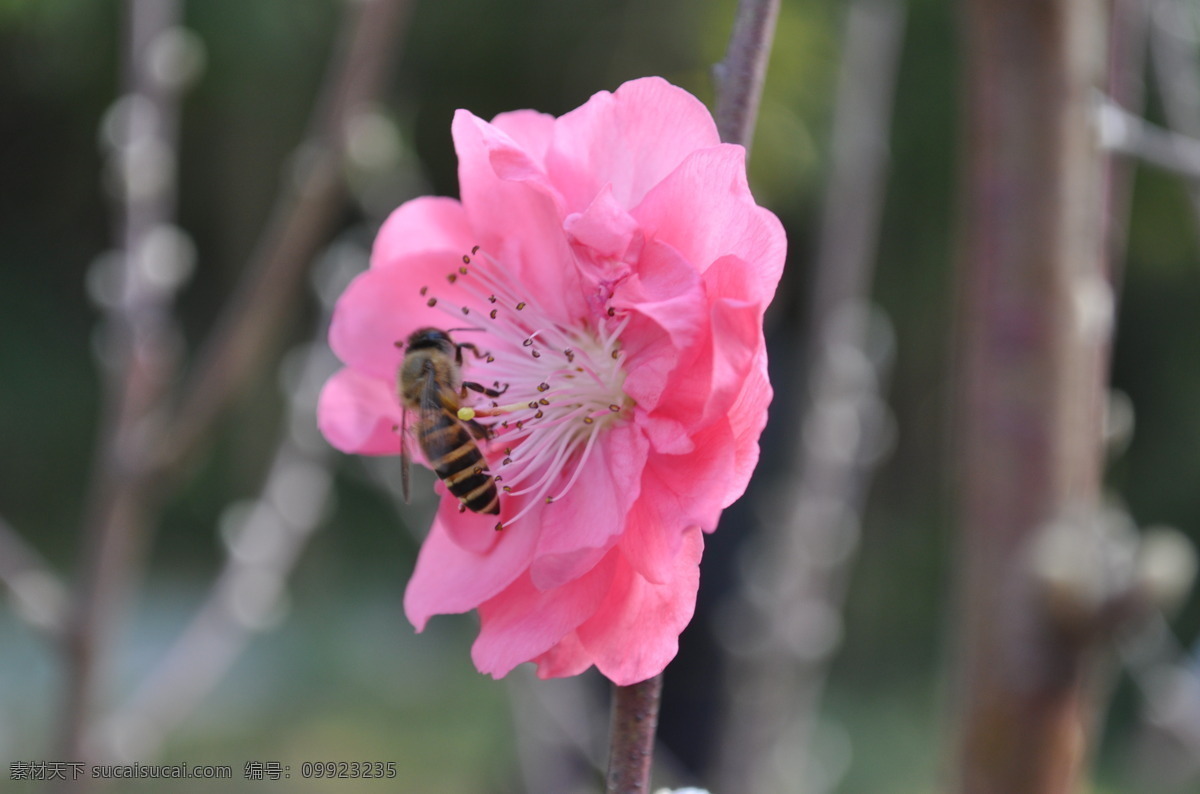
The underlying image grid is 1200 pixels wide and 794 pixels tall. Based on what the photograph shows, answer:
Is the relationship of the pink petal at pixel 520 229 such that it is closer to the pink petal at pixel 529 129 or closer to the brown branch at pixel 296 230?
the pink petal at pixel 529 129

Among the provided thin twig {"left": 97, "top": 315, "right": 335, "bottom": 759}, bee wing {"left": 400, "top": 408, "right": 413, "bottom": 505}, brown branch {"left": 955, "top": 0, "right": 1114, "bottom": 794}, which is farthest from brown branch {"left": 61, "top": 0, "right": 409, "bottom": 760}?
brown branch {"left": 955, "top": 0, "right": 1114, "bottom": 794}

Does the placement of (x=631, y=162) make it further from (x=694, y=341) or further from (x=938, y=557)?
(x=938, y=557)

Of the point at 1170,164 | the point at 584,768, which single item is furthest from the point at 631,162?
the point at 584,768

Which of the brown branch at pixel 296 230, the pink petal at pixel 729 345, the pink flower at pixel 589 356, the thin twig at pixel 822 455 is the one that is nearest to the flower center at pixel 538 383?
the pink flower at pixel 589 356

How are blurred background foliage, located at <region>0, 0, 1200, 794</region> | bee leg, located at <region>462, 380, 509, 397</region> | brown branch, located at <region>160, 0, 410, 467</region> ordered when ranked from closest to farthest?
bee leg, located at <region>462, 380, 509, 397</region>
brown branch, located at <region>160, 0, 410, 467</region>
blurred background foliage, located at <region>0, 0, 1200, 794</region>

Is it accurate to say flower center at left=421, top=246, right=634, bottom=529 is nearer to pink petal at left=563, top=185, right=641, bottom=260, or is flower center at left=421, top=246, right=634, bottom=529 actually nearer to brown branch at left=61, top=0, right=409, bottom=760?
pink petal at left=563, top=185, right=641, bottom=260

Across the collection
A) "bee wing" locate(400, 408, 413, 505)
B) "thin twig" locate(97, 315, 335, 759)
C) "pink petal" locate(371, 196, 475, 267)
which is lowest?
"thin twig" locate(97, 315, 335, 759)

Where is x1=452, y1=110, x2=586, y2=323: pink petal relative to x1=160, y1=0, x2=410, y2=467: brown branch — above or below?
above
